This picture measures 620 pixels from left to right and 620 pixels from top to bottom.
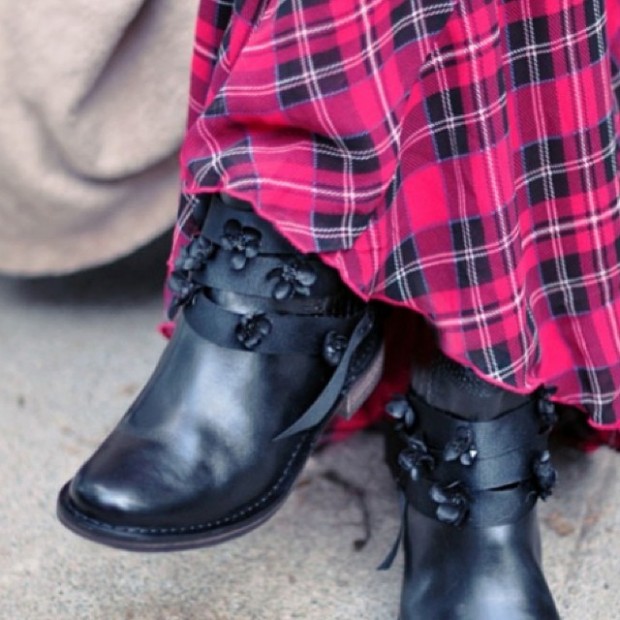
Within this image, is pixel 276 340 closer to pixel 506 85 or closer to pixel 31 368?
pixel 506 85

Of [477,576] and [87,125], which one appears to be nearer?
[477,576]

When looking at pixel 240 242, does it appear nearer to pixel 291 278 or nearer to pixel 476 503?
pixel 291 278

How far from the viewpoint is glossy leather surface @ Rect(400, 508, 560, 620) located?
0.64m

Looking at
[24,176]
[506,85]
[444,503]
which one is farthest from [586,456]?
[24,176]

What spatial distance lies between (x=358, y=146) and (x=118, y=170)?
48cm

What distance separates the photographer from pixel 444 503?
2.16ft

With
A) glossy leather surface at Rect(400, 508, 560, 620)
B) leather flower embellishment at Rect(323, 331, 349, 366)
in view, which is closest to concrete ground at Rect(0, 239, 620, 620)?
glossy leather surface at Rect(400, 508, 560, 620)

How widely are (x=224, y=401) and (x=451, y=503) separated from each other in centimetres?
16

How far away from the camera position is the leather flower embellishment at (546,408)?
27.2 inches

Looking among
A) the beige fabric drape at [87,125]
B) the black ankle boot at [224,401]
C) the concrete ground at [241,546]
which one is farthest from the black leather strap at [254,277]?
the beige fabric drape at [87,125]

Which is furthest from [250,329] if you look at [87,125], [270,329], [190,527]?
[87,125]

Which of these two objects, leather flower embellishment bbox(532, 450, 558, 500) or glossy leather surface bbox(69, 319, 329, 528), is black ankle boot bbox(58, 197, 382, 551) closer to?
glossy leather surface bbox(69, 319, 329, 528)

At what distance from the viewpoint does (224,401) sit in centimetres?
63

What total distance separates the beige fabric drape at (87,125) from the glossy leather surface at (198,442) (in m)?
0.41
